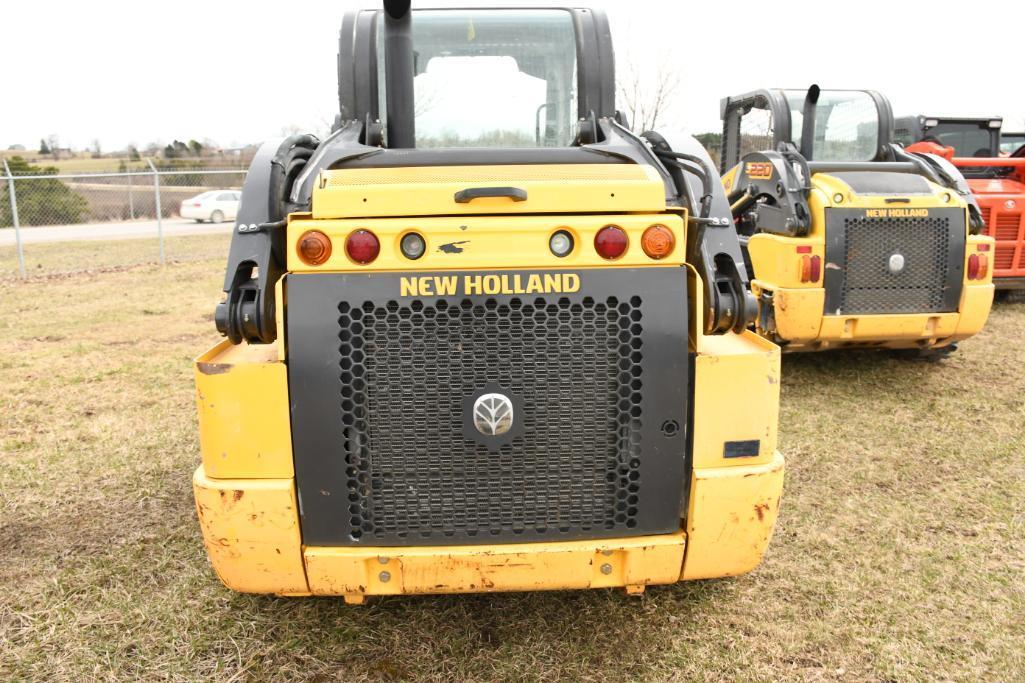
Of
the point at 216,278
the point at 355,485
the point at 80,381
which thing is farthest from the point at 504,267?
the point at 216,278

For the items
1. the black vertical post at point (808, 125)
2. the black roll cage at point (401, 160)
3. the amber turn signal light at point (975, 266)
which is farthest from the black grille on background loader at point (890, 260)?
the black roll cage at point (401, 160)

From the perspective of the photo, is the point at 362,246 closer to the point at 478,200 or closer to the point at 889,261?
the point at 478,200

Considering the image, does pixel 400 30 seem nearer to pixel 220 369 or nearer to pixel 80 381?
pixel 220 369

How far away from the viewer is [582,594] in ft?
11.3

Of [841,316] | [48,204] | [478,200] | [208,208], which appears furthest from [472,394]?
[208,208]

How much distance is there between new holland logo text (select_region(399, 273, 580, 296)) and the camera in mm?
2613

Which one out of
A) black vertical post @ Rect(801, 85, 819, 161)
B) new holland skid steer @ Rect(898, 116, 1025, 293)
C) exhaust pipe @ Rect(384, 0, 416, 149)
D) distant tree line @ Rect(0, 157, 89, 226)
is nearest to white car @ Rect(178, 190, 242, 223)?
distant tree line @ Rect(0, 157, 89, 226)

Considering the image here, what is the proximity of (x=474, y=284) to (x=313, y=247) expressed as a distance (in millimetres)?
534

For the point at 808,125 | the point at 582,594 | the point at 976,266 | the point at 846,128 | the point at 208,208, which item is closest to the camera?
the point at 582,594

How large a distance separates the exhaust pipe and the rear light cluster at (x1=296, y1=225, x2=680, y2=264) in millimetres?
898

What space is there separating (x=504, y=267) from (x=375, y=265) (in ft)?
1.37

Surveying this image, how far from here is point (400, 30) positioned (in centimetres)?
305

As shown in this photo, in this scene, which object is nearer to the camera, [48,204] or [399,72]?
[399,72]

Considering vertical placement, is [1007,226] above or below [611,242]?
below
